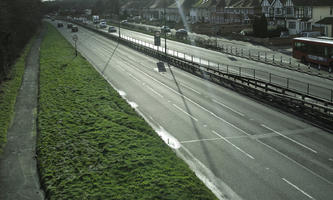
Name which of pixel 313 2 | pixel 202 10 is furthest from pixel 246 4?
pixel 202 10

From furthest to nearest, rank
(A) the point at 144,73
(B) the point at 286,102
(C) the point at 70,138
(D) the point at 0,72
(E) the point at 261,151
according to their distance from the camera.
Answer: (A) the point at 144,73, (D) the point at 0,72, (B) the point at 286,102, (C) the point at 70,138, (E) the point at 261,151

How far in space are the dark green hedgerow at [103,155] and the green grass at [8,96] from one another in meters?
1.99

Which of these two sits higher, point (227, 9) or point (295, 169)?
point (227, 9)

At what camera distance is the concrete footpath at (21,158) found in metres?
14.5

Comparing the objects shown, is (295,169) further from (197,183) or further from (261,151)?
(197,183)

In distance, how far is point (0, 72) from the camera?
36.8 metres

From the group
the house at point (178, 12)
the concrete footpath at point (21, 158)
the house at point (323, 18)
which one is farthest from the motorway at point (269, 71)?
Answer: the house at point (178, 12)

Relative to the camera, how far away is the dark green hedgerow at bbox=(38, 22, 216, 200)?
14.4m

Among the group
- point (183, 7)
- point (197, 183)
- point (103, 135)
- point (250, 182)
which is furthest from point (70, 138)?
point (183, 7)

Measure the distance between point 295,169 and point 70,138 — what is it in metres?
11.6

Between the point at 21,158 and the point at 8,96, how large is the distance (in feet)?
44.2

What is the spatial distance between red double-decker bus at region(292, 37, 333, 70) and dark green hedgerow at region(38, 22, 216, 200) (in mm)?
23246

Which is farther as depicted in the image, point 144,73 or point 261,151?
point 144,73

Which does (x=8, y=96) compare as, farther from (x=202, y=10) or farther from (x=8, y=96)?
(x=202, y=10)
